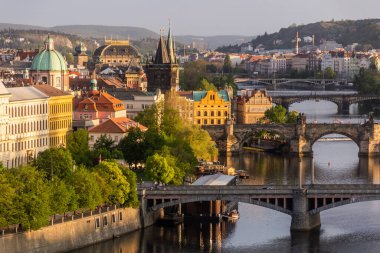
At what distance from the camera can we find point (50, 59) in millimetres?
84500

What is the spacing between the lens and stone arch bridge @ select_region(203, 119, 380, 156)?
298 feet

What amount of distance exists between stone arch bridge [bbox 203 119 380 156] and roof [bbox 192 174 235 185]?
23.6 metres

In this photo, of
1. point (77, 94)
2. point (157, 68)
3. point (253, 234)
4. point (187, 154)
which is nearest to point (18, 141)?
point (187, 154)

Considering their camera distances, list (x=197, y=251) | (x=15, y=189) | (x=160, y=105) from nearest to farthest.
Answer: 1. (x=15, y=189)
2. (x=197, y=251)
3. (x=160, y=105)

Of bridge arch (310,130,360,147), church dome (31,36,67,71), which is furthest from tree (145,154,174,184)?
bridge arch (310,130,360,147)

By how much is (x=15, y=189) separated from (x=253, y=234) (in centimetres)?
1050

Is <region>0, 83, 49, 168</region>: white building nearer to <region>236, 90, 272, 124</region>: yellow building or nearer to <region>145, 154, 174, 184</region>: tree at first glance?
<region>145, 154, 174, 184</region>: tree

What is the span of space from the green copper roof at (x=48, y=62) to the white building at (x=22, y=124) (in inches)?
539

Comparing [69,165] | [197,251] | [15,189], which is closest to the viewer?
[15,189]

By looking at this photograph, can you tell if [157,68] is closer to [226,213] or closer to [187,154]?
[187,154]

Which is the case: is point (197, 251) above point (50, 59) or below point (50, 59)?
below

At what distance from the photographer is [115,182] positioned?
185 ft

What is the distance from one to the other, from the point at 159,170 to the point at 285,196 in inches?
264

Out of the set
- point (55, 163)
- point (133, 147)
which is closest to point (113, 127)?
point (133, 147)
